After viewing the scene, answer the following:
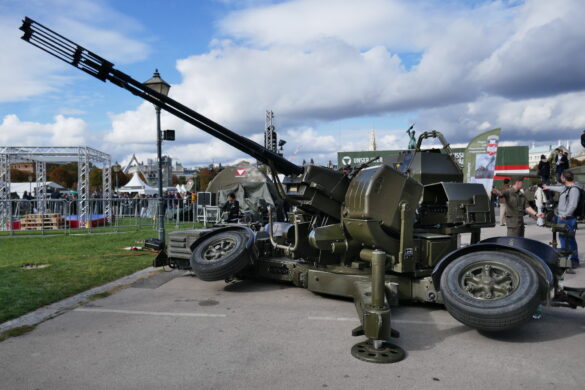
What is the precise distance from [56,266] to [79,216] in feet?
31.2

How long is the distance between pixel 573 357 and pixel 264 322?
10.2 ft

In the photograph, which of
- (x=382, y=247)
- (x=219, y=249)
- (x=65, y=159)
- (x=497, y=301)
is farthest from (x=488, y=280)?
→ (x=65, y=159)

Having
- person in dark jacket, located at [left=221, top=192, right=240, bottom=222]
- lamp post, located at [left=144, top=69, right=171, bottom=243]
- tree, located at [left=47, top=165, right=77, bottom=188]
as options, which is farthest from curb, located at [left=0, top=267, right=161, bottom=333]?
tree, located at [left=47, top=165, right=77, bottom=188]

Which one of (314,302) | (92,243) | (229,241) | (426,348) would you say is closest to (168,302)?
(229,241)

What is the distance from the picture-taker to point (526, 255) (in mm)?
4652

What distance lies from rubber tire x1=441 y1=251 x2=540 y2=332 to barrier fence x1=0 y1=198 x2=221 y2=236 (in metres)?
12.4

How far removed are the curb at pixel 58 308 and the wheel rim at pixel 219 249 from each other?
4.94 feet

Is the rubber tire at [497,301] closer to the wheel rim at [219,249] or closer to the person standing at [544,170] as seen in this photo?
the wheel rim at [219,249]

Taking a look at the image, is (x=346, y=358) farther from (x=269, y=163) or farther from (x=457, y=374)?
(x=269, y=163)

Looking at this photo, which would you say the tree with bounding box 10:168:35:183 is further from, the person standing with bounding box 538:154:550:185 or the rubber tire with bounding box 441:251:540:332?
the rubber tire with bounding box 441:251:540:332

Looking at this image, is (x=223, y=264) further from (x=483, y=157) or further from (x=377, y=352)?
(x=483, y=157)

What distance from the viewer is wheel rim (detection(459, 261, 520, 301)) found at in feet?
14.7

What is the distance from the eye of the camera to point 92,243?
13.0 metres

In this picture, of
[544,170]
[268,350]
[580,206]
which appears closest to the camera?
[268,350]
